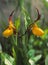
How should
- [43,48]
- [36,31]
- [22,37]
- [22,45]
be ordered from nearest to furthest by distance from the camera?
[22,45], [22,37], [36,31], [43,48]

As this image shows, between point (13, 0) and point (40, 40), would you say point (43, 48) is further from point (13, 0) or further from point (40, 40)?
point (13, 0)

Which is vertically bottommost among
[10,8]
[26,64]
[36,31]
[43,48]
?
[26,64]

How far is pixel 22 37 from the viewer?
1420 mm

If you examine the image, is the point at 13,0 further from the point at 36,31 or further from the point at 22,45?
the point at 22,45

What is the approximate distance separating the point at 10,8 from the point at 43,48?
1176 mm

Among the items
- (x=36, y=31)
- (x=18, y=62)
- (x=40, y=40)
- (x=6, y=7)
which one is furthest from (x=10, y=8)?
(x=18, y=62)

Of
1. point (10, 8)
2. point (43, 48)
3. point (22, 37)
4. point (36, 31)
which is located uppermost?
point (10, 8)

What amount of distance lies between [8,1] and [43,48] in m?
1.26

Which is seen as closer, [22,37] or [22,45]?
[22,45]

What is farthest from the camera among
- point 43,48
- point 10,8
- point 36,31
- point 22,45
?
point 10,8

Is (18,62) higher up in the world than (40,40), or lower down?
lower down

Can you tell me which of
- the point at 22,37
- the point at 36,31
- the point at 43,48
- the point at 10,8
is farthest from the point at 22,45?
the point at 10,8

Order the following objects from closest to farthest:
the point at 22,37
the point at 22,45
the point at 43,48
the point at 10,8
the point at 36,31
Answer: the point at 22,45 → the point at 22,37 → the point at 36,31 → the point at 43,48 → the point at 10,8

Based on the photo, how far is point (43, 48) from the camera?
250 centimetres
